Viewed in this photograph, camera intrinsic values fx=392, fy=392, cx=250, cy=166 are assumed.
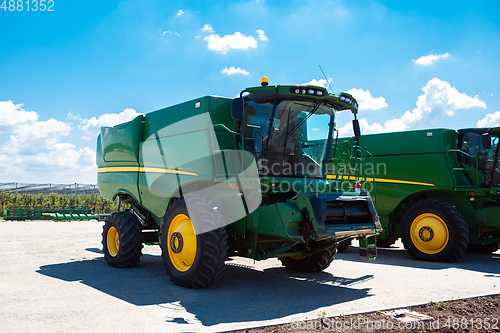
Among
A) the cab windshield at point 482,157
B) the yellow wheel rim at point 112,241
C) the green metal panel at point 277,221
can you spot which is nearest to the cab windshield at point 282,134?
the green metal panel at point 277,221

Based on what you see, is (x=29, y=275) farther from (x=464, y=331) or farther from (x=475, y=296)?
(x=475, y=296)

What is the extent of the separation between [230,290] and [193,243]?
92cm

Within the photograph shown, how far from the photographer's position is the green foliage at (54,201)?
3154 centimetres

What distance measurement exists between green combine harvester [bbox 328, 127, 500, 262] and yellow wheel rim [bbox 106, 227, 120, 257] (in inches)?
234

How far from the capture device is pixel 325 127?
6984mm

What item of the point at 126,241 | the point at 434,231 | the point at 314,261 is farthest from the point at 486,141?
the point at 126,241

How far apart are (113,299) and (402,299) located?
3965mm

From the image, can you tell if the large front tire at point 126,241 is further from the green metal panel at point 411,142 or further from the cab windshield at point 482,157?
the cab windshield at point 482,157

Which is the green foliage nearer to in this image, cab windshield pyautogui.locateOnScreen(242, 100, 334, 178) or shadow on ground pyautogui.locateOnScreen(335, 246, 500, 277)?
shadow on ground pyautogui.locateOnScreen(335, 246, 500, 277)

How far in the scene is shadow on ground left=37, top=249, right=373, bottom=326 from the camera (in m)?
4.84

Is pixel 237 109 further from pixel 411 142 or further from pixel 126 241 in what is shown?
pixel 411 142

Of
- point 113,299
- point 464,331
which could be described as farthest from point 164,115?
point 464,331

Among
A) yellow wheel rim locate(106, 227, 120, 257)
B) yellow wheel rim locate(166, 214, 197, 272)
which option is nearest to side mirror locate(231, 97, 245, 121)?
yellow wheel rim locate(166, 214, 197, 272)

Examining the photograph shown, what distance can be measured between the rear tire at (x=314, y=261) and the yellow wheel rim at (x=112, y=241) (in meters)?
3.70
